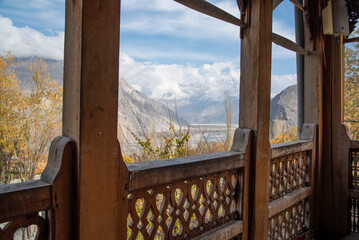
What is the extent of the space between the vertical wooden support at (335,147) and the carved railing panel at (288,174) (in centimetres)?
45

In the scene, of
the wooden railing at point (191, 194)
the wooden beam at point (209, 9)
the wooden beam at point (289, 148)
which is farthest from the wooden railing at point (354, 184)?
the wooden beam at point (209, 9)

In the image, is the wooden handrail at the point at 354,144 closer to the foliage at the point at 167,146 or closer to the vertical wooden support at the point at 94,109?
the foliage at the point at 167,146

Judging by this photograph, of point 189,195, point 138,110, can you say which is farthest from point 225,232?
point 138,110

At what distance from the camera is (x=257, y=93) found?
1.96 meters

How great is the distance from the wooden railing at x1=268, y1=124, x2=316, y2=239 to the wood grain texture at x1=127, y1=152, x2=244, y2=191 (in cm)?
64

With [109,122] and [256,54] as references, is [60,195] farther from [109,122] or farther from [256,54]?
[256,54]

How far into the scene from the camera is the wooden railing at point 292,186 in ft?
7.87

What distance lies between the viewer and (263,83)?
6.59 ft

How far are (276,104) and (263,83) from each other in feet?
30.1

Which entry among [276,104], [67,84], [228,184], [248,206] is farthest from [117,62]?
[276,104]

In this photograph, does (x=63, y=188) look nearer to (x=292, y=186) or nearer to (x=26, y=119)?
(x=292, y=186)

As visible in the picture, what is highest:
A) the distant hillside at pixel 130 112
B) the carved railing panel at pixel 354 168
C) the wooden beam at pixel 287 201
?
the distant hillside at pixel 130 112

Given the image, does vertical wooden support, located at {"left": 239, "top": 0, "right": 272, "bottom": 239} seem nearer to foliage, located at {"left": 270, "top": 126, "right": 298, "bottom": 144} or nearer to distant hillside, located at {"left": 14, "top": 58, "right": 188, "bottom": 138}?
distant hillside, located at {"left": 14, "top": 58, "right": 188, "bottom": 138}

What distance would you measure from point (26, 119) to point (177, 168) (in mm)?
3456
